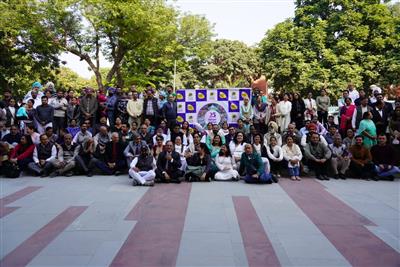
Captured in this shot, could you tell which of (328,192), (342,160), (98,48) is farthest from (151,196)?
(98,48)

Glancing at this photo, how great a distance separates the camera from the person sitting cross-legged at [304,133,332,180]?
8.59 m

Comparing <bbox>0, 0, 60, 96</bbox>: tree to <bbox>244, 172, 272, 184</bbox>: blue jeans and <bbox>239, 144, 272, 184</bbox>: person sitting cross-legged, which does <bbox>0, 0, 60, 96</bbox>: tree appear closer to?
<bbox>239, 144, 272, 184</bbox>: person sitting cross-legged

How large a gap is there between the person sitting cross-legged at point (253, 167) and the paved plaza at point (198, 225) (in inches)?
11.3

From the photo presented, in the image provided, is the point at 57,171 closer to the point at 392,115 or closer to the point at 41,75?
the point at 392,115

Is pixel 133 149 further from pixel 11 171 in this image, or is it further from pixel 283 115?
pixel 283 115

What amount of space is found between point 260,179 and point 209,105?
13.3 feet

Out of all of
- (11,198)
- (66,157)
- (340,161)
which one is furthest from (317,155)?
(11,198)

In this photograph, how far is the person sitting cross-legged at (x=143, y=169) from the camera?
299 inches

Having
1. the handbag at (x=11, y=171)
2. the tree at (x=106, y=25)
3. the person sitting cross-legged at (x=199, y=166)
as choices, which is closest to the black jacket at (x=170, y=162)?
the person sitting cross-legged at (x=199, y=166)

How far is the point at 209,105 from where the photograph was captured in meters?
11.2

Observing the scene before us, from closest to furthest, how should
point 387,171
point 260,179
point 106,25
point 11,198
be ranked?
1. point 11,198
2. point 260,179
3. point 387,171
4. point 106,25

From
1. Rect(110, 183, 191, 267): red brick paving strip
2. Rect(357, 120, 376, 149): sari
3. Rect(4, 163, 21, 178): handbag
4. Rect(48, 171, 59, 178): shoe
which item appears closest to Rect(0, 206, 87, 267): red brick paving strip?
Rect(110, 183, 191, 267): red brick paving strip

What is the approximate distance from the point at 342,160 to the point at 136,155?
17.0 feet

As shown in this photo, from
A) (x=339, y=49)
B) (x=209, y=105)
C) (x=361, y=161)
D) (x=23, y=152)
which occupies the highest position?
(x=339, y=49)
